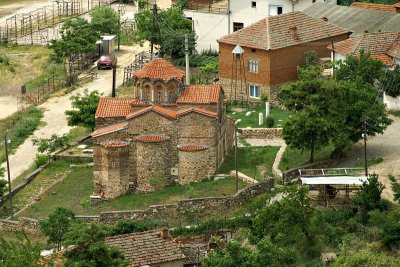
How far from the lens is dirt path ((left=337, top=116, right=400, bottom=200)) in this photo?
67406mm

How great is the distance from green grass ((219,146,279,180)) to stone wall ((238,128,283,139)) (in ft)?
5.58

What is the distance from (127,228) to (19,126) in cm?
2258

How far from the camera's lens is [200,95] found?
232ft

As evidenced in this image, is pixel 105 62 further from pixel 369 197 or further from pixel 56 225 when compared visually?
pixel 369 197

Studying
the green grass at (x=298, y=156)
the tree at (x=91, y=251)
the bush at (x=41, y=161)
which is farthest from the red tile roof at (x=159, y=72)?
the tree at (x=91, y=251)

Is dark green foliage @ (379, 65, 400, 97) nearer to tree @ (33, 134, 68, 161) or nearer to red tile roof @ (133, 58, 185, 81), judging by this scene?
red tile roof @ (133, 58, 185, 81)

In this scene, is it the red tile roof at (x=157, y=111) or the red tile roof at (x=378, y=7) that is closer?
the red tile roof at (x=157, y=111)

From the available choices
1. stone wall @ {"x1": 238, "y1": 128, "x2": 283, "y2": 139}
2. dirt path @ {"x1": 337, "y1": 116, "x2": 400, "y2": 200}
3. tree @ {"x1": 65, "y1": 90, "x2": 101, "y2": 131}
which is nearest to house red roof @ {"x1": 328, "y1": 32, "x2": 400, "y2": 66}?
dirt path @ {"x1": 337, "y1": 116, "x2": 400, "y2": 200}

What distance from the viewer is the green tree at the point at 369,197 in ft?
209

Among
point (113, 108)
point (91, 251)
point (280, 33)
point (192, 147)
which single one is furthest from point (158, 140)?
point (280, 33)

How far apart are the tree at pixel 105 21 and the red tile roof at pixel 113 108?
105ft

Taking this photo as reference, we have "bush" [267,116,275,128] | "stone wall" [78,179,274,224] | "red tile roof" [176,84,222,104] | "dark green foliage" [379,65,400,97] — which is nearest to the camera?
"stone wall" [78,179,274,224]

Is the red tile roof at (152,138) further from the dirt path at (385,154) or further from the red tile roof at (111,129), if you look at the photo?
the dirt path at (385,154)

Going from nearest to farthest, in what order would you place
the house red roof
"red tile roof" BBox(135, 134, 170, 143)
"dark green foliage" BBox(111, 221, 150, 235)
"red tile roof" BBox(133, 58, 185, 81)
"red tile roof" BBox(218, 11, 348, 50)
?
"dark green foliage" BBox(111, 221, 150, 235) < "red tile roof" BBox(135, 134, 170, 143) < "red tile roof" BBox(133, 58, 185, 81) < the house red roof < "red tile roof" BBox(218, 11, 348, 50)
